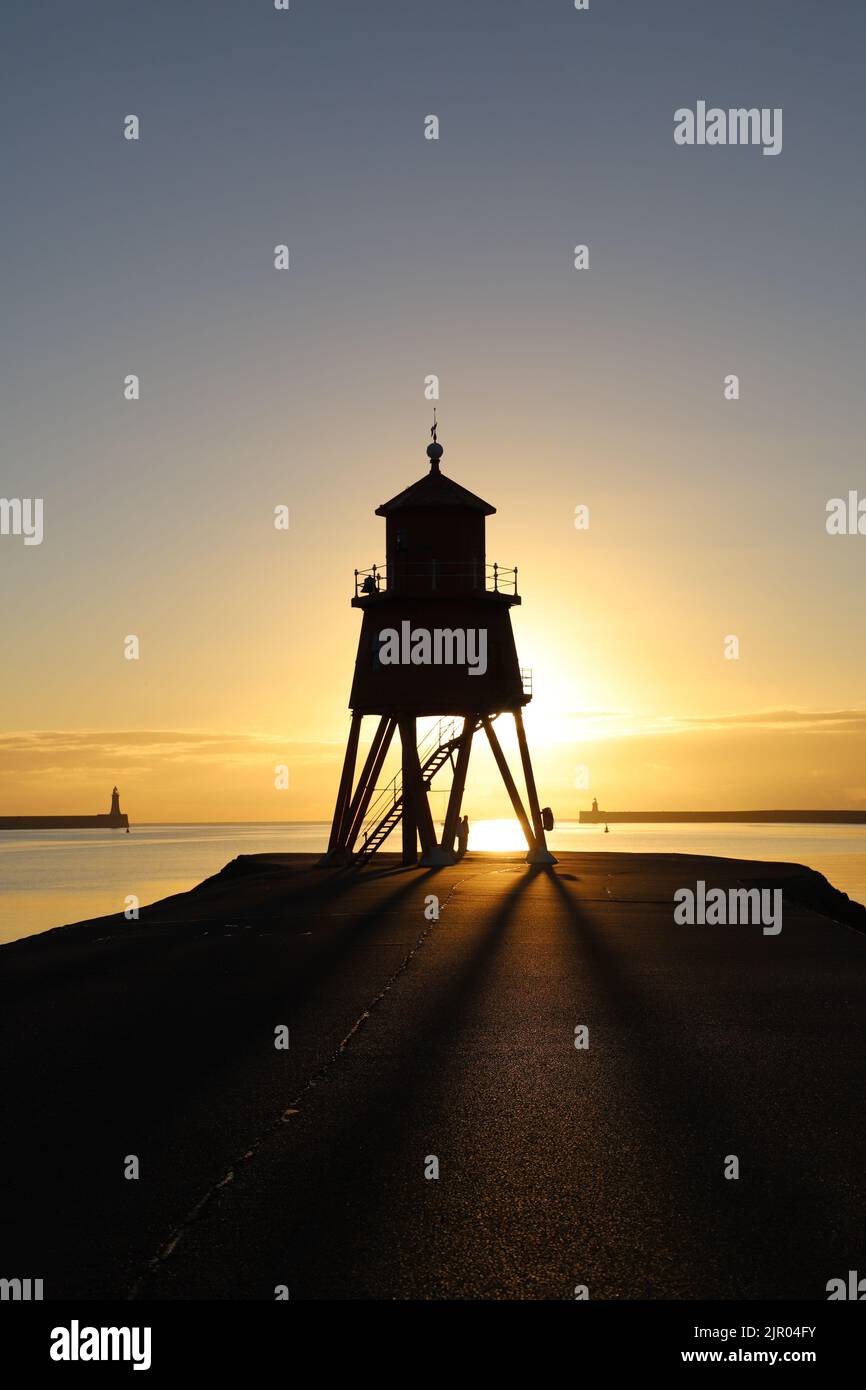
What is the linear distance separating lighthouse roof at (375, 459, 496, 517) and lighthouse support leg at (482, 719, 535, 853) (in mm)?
6864

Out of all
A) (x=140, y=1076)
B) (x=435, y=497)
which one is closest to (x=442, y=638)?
(x=435, y=497)

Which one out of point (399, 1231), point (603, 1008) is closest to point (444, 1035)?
point (603, 1008)

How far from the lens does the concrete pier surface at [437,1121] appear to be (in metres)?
6.45

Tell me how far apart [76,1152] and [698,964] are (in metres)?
11.1

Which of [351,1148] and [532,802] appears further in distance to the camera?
[532,802]

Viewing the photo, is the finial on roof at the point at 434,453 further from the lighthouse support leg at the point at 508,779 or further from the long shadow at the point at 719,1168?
the long shadow at the point at 719,1168

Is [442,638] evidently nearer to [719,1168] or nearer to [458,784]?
[458,784]

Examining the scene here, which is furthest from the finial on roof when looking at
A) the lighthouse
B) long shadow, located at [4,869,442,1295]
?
→ long shadow, located at [4,869,442,1295]

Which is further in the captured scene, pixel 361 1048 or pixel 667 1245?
pixel 361 1048

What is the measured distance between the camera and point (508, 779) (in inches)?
1599

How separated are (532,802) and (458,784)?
273 cm

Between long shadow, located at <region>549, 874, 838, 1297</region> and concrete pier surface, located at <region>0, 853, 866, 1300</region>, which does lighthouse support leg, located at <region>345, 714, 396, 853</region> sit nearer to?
concrete pier surface, located at <region>0, 853, 866, 1300</region>

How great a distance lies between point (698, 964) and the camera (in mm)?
17719
